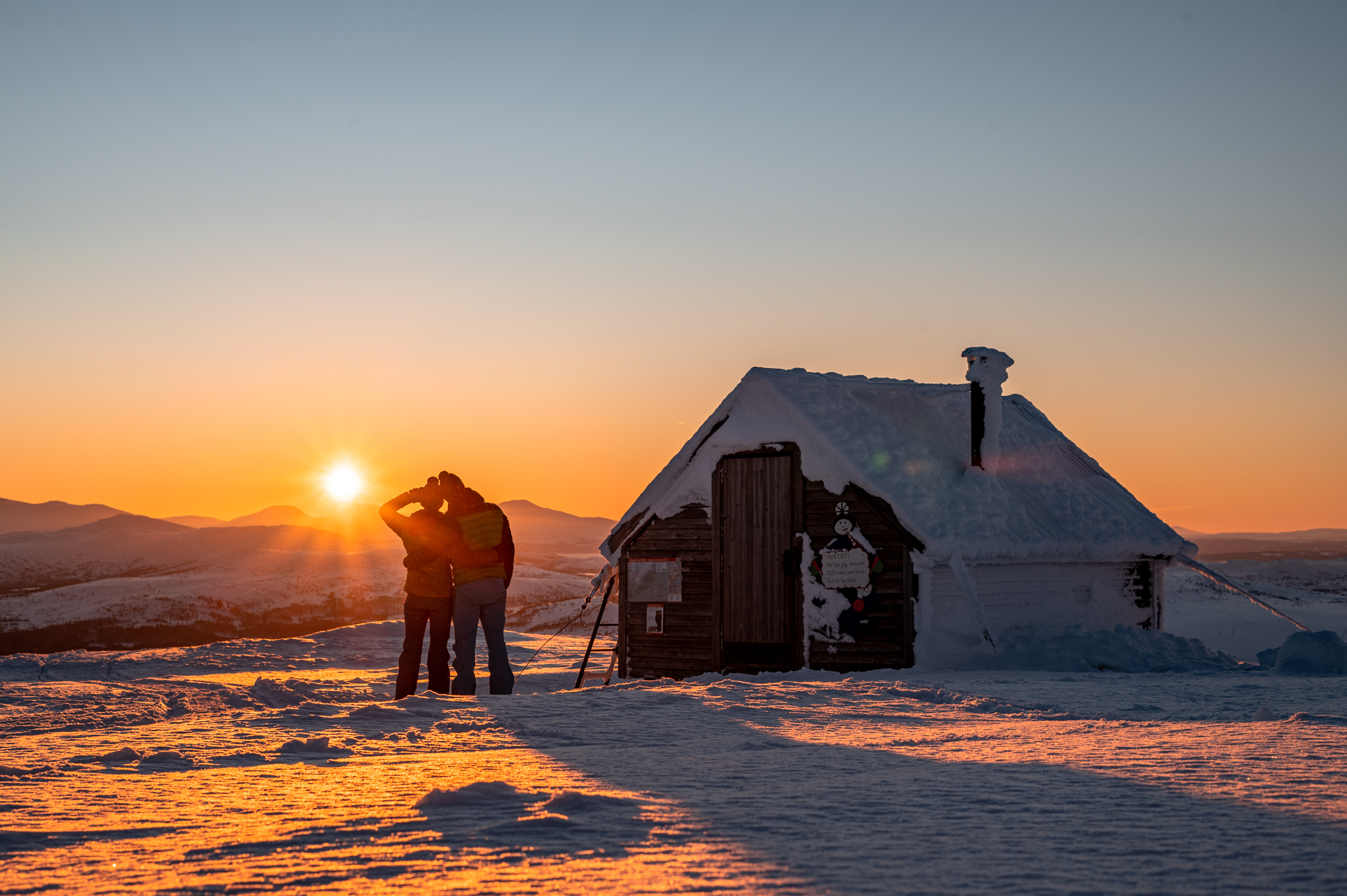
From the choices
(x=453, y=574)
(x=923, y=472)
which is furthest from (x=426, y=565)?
(x=923, y=472)

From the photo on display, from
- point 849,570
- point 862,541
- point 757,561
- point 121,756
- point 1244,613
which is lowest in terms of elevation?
point 1244,613

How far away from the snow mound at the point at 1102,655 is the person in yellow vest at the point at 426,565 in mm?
6532

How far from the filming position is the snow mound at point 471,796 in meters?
5.42

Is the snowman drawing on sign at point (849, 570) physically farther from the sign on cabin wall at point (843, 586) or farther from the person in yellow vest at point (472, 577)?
the person in yellow vest at point (472, 577)

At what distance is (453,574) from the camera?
12.3 metres

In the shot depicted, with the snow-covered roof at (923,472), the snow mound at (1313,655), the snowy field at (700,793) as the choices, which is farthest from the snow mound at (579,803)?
the snow mound at (1313,655)

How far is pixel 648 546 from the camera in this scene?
17.1m

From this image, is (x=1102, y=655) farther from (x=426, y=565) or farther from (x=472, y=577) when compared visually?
(x=426, y=565)

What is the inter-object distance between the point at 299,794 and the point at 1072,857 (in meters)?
3.78

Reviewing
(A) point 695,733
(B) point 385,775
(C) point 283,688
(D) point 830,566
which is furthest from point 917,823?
(D) point 830,566

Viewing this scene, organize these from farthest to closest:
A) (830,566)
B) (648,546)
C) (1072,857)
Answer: (648,546) < (830,566) < (1072,857)

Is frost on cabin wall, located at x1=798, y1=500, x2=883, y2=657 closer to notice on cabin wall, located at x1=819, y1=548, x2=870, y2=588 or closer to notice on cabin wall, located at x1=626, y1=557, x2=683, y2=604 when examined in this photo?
notice on cabin wall, located at x1=819, y1=548, x2=870, y2=588

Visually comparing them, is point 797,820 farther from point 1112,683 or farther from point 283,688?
point 283,688

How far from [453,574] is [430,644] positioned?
30.7 inches
